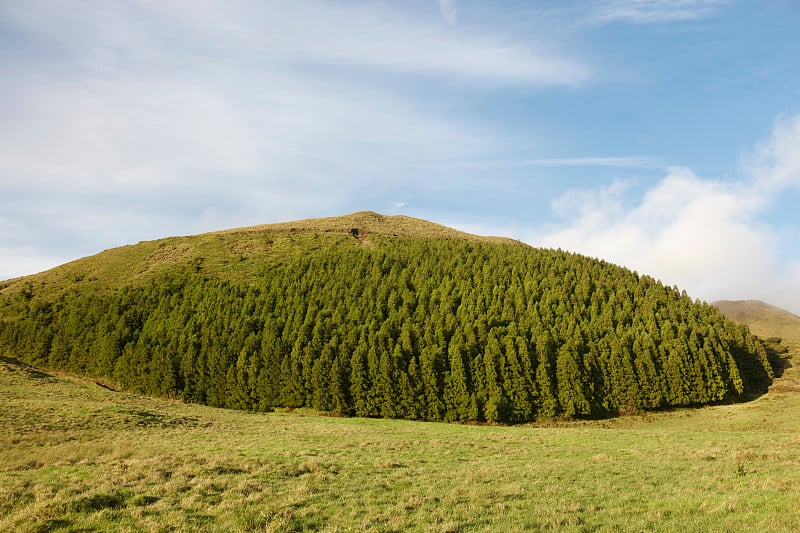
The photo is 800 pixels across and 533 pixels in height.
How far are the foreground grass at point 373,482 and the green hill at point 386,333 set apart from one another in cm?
3421

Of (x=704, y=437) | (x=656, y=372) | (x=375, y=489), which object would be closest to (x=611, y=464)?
(x=375, y=489)


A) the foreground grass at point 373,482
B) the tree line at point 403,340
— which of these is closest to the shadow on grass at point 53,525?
the foreground grass at point 373,482

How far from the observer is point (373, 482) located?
17938 mm

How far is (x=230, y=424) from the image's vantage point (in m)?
42.1

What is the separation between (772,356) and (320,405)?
9720 centimetres

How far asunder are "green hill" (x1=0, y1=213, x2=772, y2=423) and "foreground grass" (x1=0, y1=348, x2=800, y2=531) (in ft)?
112

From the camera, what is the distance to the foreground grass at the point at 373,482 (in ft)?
40.9

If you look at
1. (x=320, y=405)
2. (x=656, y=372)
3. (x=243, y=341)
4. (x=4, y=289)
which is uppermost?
(x=4, y=289)

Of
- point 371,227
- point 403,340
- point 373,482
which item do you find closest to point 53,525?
point 373,482

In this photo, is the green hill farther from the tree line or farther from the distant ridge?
the distant ridge

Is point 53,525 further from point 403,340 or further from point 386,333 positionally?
point 386,333

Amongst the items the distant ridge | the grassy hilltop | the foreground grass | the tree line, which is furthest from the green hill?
the foreground grass

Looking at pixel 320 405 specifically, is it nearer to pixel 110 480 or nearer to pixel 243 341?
pixel 243 341

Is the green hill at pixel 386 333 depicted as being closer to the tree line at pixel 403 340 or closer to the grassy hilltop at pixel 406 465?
the tree line at pixel 403 340
